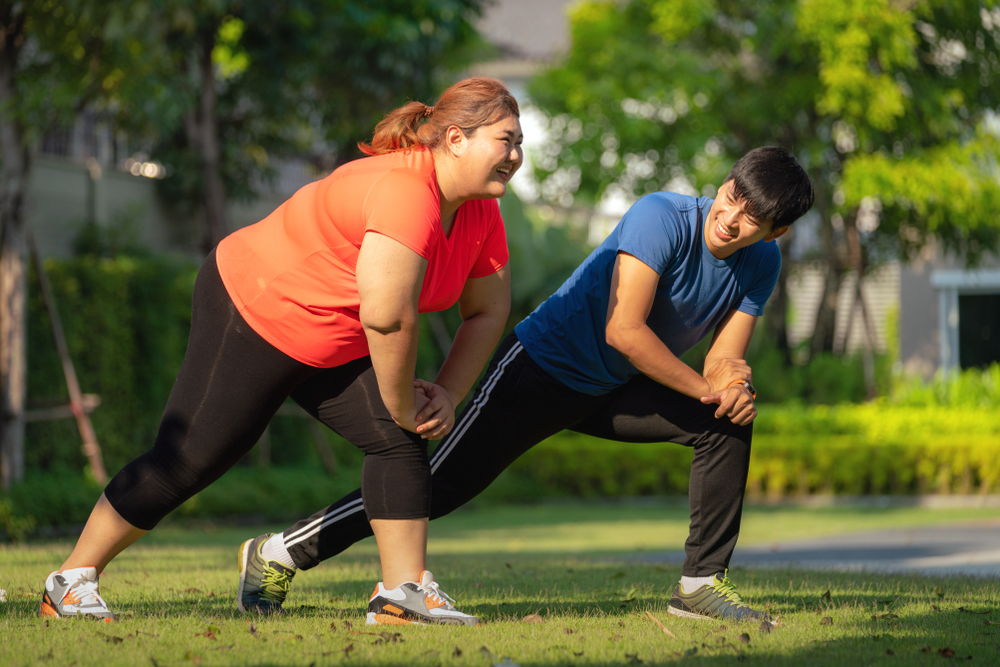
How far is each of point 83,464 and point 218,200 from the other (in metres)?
3.96

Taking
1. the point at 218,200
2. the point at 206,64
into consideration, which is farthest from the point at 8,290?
the point at 206,64

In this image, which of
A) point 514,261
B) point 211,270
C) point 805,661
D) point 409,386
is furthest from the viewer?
point 514,261

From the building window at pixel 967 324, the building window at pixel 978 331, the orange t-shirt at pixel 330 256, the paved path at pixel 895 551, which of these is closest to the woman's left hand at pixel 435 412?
the orange t-shirt at pixel 330 256

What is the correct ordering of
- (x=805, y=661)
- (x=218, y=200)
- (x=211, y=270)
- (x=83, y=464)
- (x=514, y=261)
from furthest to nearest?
(x=514, y=261) → (x=218, y=200) → (x=83, y=464) → (x=211, y=270) → (x=805, y=661)

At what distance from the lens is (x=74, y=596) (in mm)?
3434

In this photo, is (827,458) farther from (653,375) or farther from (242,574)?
(242,574)

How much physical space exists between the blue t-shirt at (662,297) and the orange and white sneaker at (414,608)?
100 centimetres

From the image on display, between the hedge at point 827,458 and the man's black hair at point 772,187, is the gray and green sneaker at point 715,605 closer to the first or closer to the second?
the man's black hair at point 772,187

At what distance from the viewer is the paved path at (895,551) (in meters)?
7.30

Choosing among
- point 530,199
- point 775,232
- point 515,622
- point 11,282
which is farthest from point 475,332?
point 530,199

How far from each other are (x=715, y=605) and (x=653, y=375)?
83cm

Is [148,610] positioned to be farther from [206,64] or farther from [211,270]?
[206,64]

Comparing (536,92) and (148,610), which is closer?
(148,610)

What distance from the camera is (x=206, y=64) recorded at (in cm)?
1355
